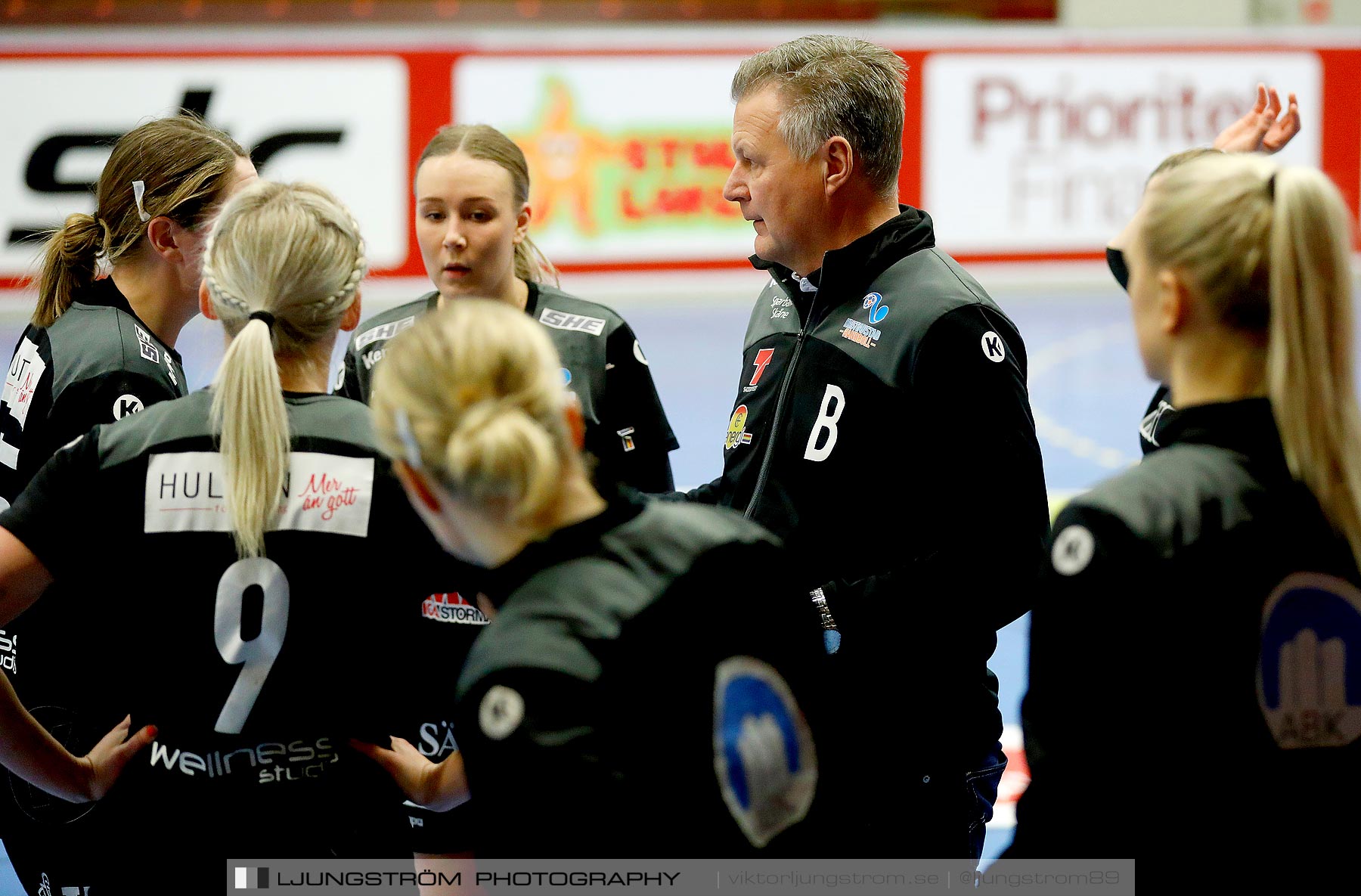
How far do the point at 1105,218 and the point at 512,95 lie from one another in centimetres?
511

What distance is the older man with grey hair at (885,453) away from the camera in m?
2.69

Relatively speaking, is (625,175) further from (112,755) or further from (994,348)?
(112,755)

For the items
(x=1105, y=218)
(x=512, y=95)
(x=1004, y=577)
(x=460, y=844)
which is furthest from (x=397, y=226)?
(x=1004, y=577)

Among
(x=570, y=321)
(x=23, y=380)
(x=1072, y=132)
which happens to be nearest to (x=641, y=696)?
(x=23, y=380)

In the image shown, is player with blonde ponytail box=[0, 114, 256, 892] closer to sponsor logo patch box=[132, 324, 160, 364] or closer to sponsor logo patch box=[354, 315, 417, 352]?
sponsor logo patch box=[132, 324, 160, 364]

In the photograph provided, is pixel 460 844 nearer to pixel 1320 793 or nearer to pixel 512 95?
pixel 1320 793

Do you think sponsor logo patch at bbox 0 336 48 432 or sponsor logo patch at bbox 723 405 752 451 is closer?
sponsor logo patch at bbox 0 336 48 432

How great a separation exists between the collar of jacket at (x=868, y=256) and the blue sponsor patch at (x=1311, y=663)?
1.29m

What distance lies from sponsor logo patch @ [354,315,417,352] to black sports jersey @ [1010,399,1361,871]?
2.38m

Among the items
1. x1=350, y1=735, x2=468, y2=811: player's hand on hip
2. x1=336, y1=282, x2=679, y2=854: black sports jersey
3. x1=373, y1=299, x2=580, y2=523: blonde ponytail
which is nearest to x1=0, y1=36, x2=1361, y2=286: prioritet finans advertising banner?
x1=336, y1=282, x2=679, y2=854: black sports jersey

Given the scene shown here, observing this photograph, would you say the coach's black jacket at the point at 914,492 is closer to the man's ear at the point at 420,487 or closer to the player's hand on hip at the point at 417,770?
the player's hand on hip at the point at 417,770

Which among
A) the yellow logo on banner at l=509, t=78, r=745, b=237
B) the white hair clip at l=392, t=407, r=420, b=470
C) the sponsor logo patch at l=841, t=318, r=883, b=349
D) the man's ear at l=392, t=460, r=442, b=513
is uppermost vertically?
the yellow logo on banner at l=509, t=78, r=745, b=237

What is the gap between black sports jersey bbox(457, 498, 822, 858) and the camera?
1.60 metres

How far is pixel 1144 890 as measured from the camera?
180 cm
